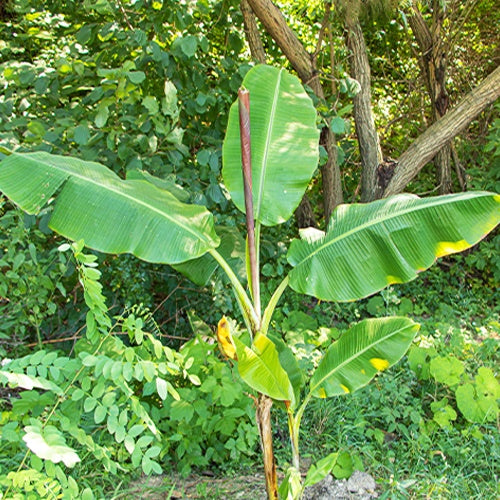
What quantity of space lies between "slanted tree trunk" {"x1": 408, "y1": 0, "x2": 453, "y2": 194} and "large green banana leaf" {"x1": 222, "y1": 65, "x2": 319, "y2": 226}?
10.6 ft

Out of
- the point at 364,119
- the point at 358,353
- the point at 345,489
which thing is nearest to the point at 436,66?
the point at 364,119

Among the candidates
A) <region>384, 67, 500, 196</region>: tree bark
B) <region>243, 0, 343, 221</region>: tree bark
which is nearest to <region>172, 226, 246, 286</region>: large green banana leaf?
<region>243, 0, 343, 221</region>: tree bark

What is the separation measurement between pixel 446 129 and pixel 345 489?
358 centimetres

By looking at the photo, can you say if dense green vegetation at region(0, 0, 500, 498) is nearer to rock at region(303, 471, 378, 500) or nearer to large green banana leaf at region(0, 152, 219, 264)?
rock at region(303, 471, 378, 500)

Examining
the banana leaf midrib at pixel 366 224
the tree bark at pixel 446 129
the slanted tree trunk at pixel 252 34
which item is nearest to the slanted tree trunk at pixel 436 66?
the tree bark at pixel 446 129

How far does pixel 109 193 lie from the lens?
2.52 m

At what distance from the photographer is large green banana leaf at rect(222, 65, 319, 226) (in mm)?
2662

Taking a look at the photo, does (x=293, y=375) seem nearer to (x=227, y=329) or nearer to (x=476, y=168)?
(x=227, y=329)

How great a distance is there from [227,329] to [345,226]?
81 cm

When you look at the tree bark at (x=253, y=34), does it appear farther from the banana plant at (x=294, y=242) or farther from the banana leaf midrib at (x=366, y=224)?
the banana leaf midrib at (x=366, y=224)

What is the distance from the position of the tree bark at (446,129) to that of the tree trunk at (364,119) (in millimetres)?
255

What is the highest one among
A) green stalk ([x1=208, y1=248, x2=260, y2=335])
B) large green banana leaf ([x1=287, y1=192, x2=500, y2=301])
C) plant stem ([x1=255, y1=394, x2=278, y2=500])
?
large green banana leaf ([x1=287, y1=192, x2=500, y2=301])

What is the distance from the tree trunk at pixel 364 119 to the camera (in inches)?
208

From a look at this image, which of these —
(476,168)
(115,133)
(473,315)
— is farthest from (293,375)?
(476,168)
